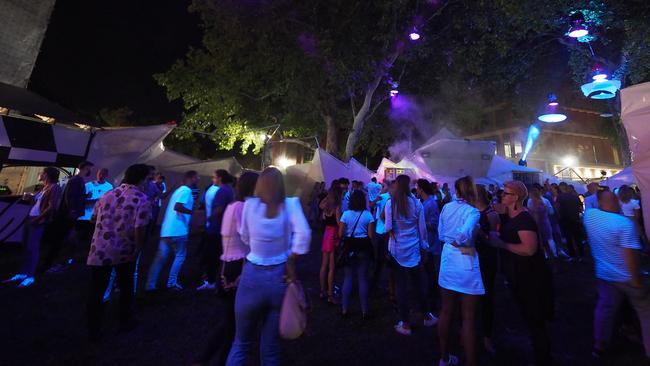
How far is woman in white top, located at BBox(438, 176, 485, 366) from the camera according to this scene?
2.89m

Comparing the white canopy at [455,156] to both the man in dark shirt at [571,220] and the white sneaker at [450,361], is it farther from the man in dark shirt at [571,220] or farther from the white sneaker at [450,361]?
the white sneaker at [450,361]

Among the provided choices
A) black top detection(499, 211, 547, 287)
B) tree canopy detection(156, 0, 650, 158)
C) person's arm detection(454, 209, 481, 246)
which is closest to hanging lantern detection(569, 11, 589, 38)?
tree canopy detection(156, 0, 650, 158)

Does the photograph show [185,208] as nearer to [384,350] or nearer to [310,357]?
[310,357]

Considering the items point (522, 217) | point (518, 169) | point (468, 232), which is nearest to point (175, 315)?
point (468, 232)

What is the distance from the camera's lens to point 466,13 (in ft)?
42.6

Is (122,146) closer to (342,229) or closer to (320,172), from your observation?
(320,172)

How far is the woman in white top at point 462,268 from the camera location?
2.89 metres

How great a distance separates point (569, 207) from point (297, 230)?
884 centimetres

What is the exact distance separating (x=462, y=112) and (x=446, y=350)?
1927cm

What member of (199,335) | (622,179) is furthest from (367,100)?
(199,335)

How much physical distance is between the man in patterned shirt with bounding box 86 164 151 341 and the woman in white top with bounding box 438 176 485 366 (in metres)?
3.47

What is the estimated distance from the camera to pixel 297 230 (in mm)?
2387

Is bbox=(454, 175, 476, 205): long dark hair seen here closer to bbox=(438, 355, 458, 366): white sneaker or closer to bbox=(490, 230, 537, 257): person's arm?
bbox=(490, 230, 537, 257): person's arm

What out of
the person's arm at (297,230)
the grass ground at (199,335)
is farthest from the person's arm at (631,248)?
the person's arm at (297,230)
